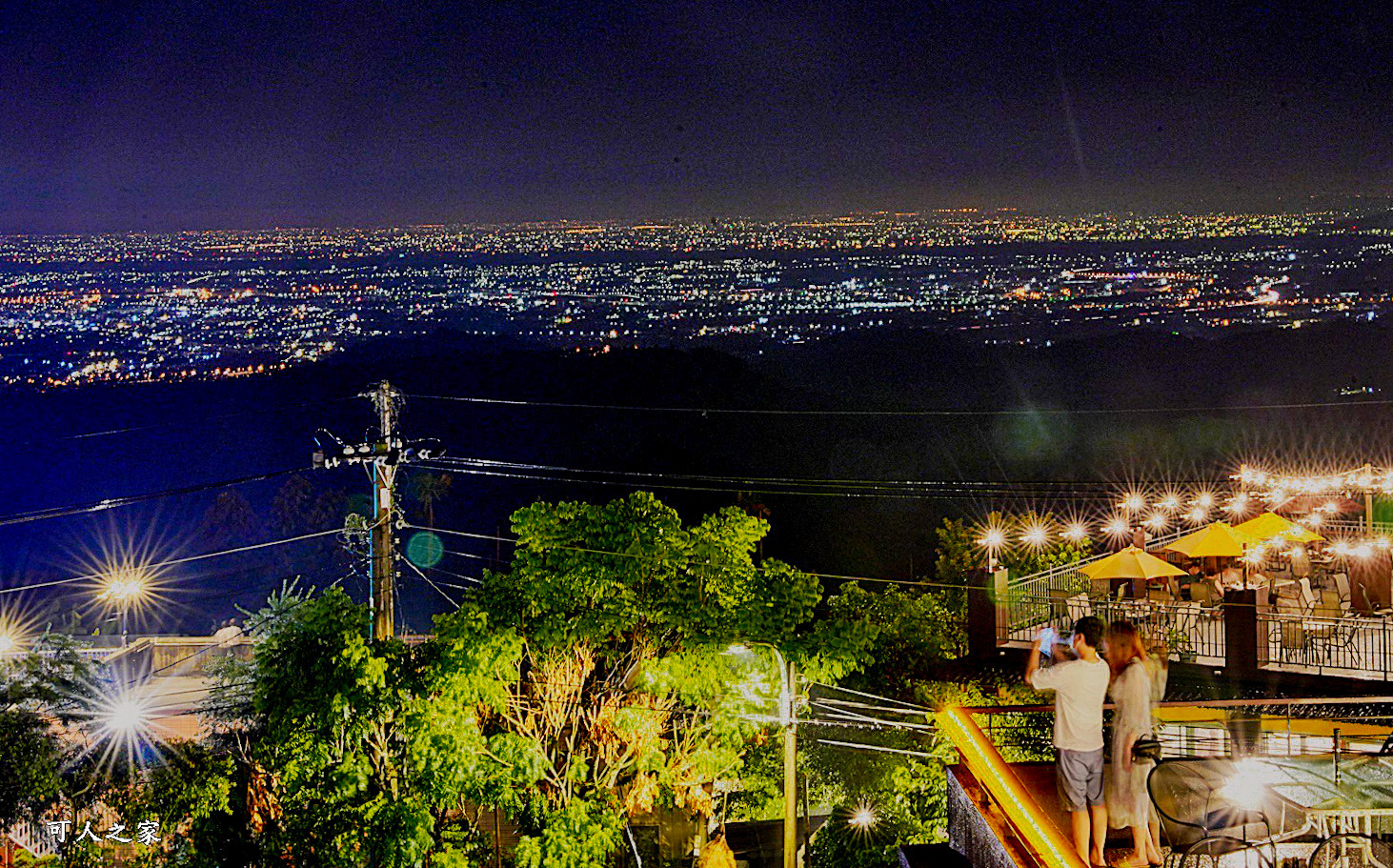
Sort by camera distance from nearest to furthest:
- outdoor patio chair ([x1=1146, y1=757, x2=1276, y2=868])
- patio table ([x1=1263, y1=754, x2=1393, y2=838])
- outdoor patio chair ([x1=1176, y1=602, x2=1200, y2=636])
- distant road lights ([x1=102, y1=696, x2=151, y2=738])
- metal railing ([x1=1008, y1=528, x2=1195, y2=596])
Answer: outdoor patio chair ([x1=1146, y1=757, x2=1276, y2=868]) → patio table ([x1=1263, y1=754, x2=1393, y2=838]) → outdoor patio chair ([x1=1176, y1=602, x2=1200, y2=636]) → metal railing ([x1=1008, y1=528, x2=1195, y2=596]) → distant road lights ([x1=102, y1=696, x2=151, y2=738])

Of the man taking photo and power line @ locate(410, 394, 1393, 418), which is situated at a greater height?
power line @ locate(410, 394, 1393, 418)

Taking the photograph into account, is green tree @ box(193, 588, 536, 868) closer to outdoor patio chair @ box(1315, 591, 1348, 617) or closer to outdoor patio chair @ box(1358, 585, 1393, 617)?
outdoor patio chair @ box(1315, 591, 1348, 617)

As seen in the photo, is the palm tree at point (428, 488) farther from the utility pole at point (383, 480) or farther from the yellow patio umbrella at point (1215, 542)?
the yellow patio umbrella at point (1215, 542)

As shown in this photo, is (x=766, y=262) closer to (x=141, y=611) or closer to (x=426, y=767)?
(x=141, y=611)

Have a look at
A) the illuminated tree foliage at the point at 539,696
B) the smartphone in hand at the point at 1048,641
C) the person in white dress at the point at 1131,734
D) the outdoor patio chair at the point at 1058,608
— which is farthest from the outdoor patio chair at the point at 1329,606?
the smartphone in hand at the point at 1048,641

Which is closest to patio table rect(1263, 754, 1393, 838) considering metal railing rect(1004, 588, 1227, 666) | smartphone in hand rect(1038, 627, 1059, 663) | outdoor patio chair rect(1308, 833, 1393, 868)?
outdoor patio chair rect(1308, 833, 1393, 868)

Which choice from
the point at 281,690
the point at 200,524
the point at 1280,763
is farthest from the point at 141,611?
the point at 1280,763

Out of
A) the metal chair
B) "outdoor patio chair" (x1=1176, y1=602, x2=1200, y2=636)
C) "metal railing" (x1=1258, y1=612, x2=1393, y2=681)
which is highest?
the metal chair
